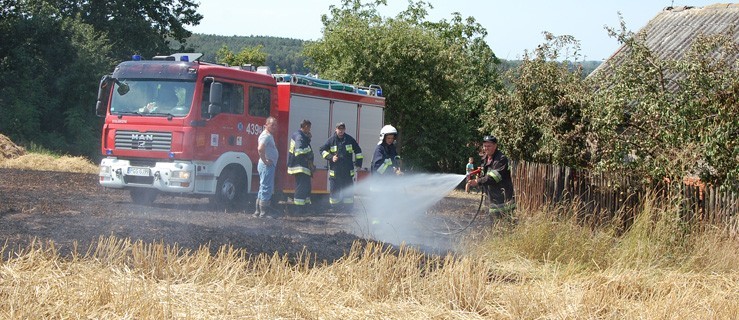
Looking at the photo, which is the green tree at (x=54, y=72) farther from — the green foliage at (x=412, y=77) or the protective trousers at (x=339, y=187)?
the protective trousers at (x=339, y=187)

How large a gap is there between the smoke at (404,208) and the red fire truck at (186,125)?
248 centimetres

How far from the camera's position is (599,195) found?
12.5 meters

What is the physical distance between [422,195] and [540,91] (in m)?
2.63

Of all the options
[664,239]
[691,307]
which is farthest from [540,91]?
[691,307]

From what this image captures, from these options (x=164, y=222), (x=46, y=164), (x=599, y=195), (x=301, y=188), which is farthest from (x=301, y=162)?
(x=46, y=164)

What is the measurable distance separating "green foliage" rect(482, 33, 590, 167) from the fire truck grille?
18.8 feet

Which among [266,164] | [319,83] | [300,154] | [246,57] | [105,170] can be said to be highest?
[246,57]

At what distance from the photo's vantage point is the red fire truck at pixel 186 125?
1468 cm

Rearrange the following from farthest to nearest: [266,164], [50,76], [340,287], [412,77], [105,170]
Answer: [50,76] → [412,77] → [105,170] → [266,164] → [340,287]

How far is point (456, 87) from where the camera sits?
1355 inches

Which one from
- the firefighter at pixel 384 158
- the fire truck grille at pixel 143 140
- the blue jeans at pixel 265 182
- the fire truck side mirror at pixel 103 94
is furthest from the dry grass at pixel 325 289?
the fire truck side mirror at pixel 103 94

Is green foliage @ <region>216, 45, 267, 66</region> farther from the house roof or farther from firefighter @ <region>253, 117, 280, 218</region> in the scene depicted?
firefighter @ <region>253, 117, 280, 218</region>

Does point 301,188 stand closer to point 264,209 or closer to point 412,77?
point 264,209

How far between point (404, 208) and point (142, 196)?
494 centimetres
